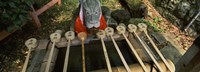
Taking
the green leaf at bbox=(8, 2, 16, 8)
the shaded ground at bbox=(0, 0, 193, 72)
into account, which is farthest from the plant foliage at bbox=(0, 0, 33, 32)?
the shaded ground at bbox=(0, 0, 193, 72)

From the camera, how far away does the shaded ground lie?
3.96 m

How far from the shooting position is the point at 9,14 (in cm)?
328

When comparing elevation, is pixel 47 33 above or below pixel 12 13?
above

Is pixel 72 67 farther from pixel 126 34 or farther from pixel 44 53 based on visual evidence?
pixel 126 34

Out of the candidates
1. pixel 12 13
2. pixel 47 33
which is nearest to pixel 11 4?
pixel 12 13

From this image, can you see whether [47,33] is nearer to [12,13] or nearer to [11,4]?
[12,13]

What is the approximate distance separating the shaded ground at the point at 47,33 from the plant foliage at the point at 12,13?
2.75ft

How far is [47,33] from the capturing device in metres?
4.68

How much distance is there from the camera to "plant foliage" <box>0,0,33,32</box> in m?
3.22

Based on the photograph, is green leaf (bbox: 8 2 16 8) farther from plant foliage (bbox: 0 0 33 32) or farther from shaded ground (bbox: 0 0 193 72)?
shaded ground (bbox: 0 0 193 72)

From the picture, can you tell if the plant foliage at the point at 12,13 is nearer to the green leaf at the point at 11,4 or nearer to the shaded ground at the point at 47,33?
the green leaf at the point at 11,4

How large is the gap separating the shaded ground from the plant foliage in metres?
0.84

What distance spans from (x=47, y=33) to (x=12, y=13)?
4.63ft

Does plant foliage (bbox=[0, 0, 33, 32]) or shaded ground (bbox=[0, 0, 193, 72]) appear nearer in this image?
plant foliage (bbox=[0, 0, 33, 32])
